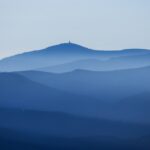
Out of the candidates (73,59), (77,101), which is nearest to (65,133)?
(77,101)

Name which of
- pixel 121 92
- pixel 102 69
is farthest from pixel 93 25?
pixel 121 92

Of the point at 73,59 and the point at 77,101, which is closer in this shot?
the point at 77,101

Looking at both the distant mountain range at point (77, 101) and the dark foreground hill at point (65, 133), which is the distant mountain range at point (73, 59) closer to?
the distant mountain range at point (77, 101)

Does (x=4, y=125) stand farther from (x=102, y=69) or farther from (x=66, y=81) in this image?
(x=102, y=69)

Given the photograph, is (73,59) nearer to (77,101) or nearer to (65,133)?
(77,101)

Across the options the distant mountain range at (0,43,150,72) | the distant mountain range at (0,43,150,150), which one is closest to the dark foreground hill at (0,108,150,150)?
the distant mountain range at (0,43,150,150)

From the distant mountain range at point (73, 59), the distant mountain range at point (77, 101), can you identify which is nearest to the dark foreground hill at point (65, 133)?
the distant mountain range at point (77, 101)

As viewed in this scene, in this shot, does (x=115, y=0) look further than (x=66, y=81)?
Yes

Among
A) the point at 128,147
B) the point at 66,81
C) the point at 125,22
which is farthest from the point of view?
the point at 125,22
